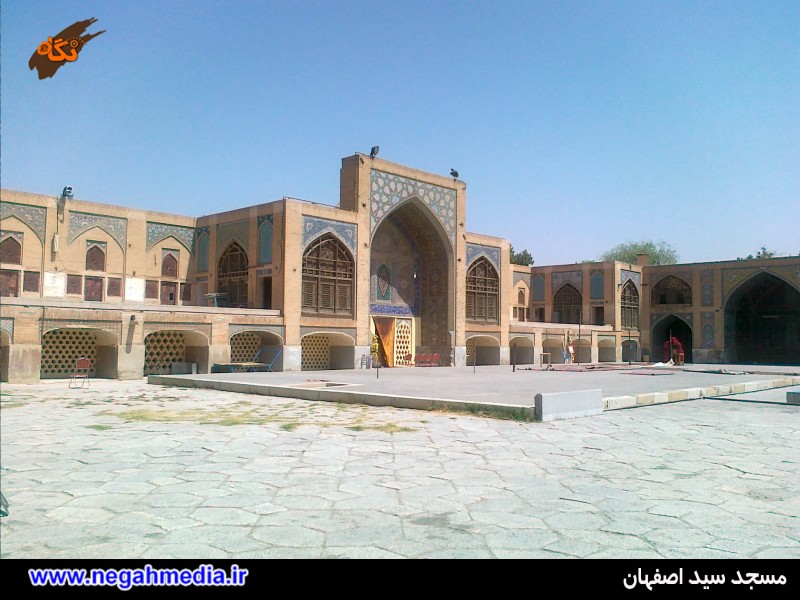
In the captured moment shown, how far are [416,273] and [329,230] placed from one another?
22.7ft

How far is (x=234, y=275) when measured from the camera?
24891mm

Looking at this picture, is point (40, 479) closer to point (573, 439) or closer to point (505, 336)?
point (573, 439)

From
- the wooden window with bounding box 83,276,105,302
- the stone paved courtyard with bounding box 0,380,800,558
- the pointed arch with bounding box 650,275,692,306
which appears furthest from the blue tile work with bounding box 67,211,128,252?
the pointed arch with bounding box 650,275,692,306

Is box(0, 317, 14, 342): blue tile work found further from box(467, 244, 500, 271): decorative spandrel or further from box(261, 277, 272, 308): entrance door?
box(467, 244, 500, 271): decorative spandrel

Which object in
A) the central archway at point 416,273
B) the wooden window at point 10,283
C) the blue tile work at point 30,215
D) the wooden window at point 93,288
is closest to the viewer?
the wooden window at point 10,283

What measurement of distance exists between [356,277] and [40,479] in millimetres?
20745

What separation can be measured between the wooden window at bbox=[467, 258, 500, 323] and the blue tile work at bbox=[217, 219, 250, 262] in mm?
10807

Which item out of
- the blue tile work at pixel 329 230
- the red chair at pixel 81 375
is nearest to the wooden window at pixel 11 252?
the red chair at pixel 81 375

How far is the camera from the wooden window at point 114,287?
2400 cm

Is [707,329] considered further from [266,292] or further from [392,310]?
[266,292]

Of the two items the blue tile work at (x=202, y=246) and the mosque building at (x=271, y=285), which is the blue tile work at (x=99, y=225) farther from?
the blue tile work at (x=202, y=246)

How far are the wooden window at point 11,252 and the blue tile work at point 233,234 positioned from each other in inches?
257
